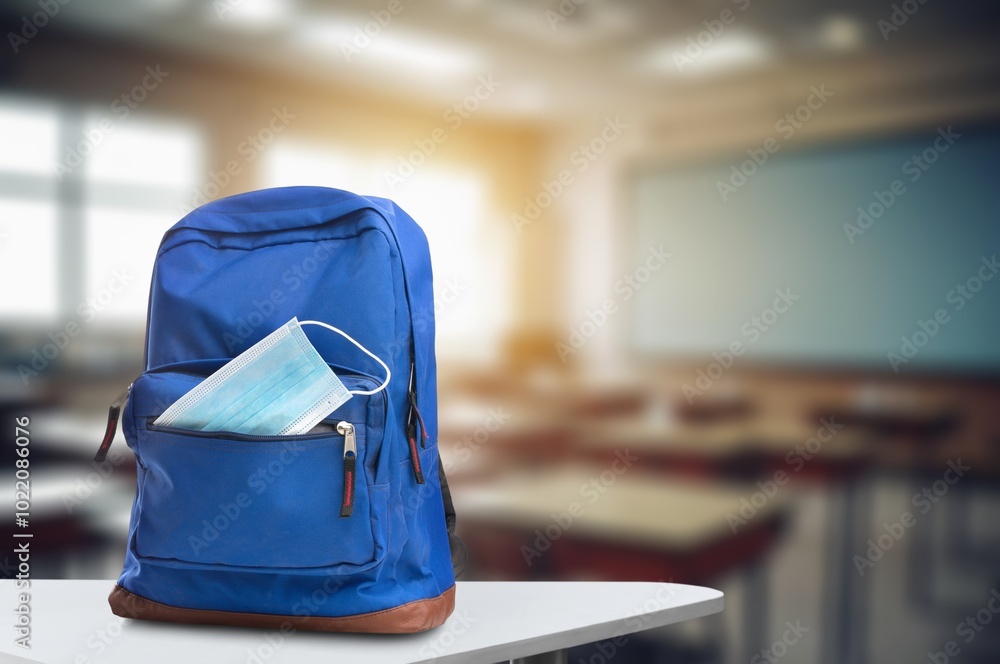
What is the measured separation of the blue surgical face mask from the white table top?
22 centimetres

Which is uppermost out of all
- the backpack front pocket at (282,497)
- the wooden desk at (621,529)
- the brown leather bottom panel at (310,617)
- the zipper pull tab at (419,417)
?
the zipper pull tab at (419,417)

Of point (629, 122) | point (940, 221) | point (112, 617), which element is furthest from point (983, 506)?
point (112, 617)

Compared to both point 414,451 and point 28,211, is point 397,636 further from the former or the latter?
point 28,211

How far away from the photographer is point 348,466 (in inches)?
34.2

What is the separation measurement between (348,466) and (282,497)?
0.07 meters

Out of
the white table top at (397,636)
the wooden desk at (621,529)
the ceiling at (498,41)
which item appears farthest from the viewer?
the ceiling at (498,41)

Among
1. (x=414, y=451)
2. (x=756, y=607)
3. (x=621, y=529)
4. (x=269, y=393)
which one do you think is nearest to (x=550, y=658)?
(x=414, y=451)

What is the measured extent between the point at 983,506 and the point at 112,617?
1.44 meters

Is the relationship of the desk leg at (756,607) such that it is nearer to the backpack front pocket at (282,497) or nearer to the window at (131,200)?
the backpack front pocket at (282,497)

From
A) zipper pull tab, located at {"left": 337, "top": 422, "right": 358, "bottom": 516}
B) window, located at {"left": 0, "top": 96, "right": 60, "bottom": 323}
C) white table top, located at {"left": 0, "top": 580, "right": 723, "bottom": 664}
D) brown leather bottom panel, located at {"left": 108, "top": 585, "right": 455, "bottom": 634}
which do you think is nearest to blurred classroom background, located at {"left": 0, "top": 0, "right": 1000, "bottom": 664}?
window, located at {"left": 0, "top": 96, "right": 60, "bottom": 323}

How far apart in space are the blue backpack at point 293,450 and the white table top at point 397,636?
0.02 m

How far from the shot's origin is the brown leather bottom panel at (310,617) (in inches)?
35.3

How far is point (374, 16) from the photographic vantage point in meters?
1.86

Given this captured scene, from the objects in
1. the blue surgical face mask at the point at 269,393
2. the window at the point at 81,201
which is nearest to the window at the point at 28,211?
the window at the point at 81,201
